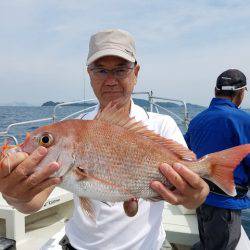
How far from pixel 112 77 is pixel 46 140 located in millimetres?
728

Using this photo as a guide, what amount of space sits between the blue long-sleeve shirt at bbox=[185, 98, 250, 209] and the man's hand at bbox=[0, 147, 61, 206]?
2.23m

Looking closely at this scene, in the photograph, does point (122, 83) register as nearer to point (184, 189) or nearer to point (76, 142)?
point (76, 142)

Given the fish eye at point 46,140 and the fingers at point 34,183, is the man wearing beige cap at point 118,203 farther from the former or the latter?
the fish eye at point 46,140

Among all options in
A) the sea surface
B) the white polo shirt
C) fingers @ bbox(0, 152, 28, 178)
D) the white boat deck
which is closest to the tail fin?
the white polo shirt

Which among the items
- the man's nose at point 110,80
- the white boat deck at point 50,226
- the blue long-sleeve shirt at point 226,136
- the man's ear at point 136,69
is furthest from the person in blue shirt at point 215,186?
the man's nose at point 110,80

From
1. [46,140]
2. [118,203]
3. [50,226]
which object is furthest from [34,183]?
[50,226]

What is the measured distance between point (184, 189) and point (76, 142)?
66 cm

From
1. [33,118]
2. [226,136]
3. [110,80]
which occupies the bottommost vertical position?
[33,118]

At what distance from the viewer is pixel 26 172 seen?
6.04ft

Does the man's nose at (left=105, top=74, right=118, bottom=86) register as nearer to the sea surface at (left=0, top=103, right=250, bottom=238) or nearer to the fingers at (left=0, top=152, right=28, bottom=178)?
the fingers at (left=0, top=152, right=28, bottom=178)

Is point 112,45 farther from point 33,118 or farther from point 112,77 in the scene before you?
point 33,118

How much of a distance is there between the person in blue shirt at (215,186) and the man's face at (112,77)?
5.18 ft

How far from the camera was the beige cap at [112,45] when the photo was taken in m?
2.38

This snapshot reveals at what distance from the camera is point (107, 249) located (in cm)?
225
